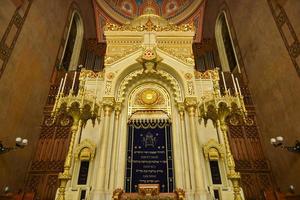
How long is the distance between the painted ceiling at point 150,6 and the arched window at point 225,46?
13.2 ft

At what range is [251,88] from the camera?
9625mm

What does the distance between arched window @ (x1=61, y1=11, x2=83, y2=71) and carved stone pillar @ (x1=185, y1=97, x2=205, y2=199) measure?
7.15 meters

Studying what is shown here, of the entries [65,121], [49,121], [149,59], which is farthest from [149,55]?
[49,121]

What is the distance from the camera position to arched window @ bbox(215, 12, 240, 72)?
1203 cm

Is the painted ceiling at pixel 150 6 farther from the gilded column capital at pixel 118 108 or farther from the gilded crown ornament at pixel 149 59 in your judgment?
the gilded column capital at pixel 118 108

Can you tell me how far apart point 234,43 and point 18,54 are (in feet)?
32.9

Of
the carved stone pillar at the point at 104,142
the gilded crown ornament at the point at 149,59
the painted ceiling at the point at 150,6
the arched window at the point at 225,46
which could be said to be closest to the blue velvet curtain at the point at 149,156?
the carved stone pillar at the point at 104,142

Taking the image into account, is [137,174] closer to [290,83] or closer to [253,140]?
[253,140]

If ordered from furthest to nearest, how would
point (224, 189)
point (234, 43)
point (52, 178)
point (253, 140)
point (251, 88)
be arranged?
1. point (234, 43)
2. point (251, 88)
3. point (253, 140)
4. point (52, 178)
5. point (224, 189)

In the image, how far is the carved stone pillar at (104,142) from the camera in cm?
711

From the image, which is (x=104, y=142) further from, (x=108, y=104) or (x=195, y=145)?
(x=195, y=145)

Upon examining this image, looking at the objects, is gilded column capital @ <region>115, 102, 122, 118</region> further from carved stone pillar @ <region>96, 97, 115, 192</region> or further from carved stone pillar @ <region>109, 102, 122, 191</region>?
carved stone pillar @ <region>96, 97, 115, 192</region>

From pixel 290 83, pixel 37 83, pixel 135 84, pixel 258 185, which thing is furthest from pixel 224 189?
pixel 37 83

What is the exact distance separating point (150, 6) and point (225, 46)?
710 cm
